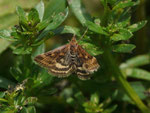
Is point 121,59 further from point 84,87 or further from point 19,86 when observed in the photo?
point 19,86

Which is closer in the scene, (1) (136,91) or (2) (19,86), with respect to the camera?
(2) (19,86)

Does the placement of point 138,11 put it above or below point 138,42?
above

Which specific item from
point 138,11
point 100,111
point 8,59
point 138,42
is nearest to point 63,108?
point 100,111

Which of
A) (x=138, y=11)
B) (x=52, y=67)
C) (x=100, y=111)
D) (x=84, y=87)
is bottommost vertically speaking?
(x=100, y=111)

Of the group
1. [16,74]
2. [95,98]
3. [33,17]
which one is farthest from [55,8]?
[95,98]

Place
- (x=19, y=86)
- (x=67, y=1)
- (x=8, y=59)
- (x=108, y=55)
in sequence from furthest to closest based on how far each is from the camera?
(x=8, y=59) < (x=67, y=1) < (x=108, y=55) < (x=19, y=86)

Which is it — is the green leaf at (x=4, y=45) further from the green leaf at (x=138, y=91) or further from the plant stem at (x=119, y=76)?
the green leaf at (x=138, y=91)
